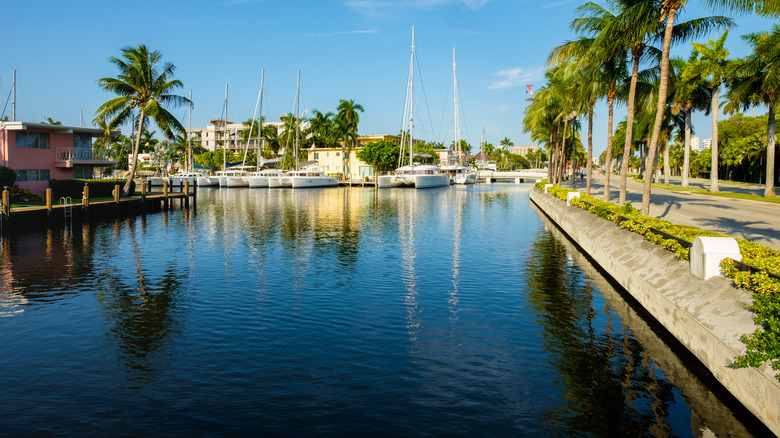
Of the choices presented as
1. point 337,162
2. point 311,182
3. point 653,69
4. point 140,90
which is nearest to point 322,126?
point 337,162

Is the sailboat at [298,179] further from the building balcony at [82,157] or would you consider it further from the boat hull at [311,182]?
the building balcony at [82,157]

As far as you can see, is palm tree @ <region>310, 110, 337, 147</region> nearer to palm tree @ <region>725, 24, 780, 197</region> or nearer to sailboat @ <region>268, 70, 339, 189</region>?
sailboat @ <region>268, 70, 339, 189</region>

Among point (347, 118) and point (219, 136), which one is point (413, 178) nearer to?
point (347, 118)

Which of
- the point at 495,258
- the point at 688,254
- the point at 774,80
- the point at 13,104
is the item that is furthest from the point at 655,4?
the point at 13,104

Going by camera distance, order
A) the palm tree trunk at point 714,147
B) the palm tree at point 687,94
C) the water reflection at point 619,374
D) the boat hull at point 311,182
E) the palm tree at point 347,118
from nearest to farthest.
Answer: the water reflection at point 619,374
the palm tree trunk at point 714,147
the palm tree at point 687,94
the boat hull at point 311,182
the palm tree at point 347,118

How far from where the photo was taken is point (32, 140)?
43.3 m

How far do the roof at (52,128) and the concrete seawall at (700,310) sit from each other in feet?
137

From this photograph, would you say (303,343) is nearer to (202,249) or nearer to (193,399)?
(193,399)

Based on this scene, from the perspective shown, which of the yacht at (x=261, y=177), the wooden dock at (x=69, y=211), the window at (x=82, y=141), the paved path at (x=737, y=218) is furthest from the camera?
the yacht at (x=261, y=177)

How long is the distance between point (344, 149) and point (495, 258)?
91937mm

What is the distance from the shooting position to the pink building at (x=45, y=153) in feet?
136

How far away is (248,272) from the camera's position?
20.3 m

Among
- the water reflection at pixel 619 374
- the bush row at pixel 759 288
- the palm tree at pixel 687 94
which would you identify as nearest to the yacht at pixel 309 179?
the palm tree at pixel 687 94

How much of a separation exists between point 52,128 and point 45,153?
2103 mm
